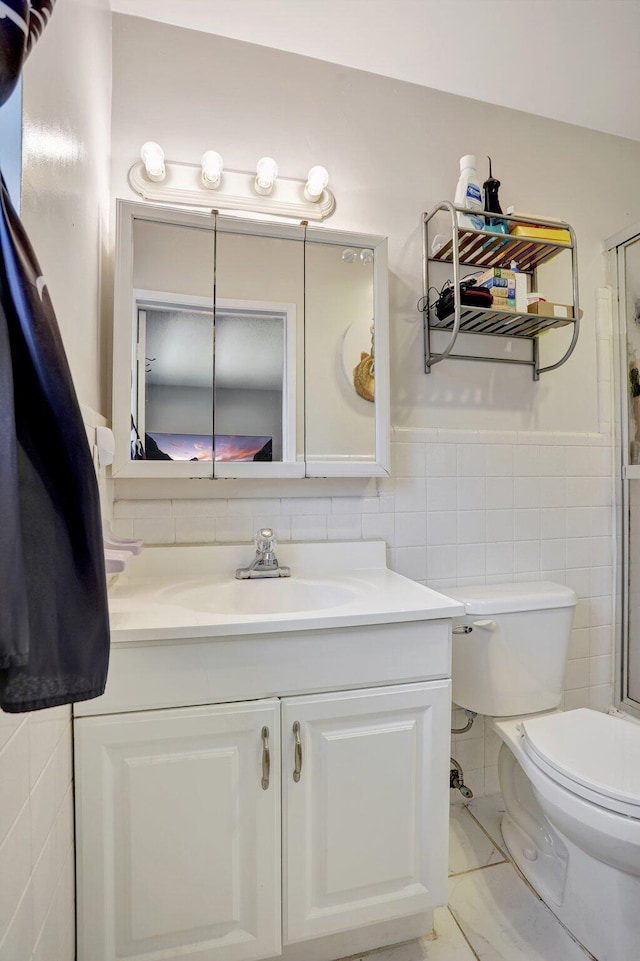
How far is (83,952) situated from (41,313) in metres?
1.16

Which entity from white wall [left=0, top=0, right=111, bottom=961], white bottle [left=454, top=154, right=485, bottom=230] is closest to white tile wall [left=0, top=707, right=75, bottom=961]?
white wall [left=0, top=0, right=111, bottom=961]

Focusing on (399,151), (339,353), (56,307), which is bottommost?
(56,307)

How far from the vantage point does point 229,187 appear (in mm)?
1437

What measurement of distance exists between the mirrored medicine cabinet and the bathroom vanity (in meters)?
0.46

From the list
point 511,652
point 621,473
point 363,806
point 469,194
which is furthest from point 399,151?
point 363,806

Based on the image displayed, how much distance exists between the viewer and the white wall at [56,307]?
603 mm

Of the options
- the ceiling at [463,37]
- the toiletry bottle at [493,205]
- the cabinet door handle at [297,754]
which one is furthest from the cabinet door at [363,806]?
the ceiling at [463,37]

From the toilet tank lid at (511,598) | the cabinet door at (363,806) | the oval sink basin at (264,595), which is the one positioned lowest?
the cabinet door at (363,806)

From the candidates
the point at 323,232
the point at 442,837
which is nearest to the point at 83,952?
the point at 442,837

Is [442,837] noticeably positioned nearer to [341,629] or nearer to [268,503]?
[341,629]

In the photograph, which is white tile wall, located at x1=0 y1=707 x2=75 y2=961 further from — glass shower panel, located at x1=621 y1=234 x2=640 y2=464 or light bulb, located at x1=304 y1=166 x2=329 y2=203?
glass shower panel, located at x1=621 y1=234 x2=640 y2=464

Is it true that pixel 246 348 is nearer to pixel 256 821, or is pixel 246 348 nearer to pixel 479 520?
pixel 479 520

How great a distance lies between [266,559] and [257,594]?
107mm

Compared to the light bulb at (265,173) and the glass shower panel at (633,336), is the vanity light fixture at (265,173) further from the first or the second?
the glass shower panel at (633,336)
